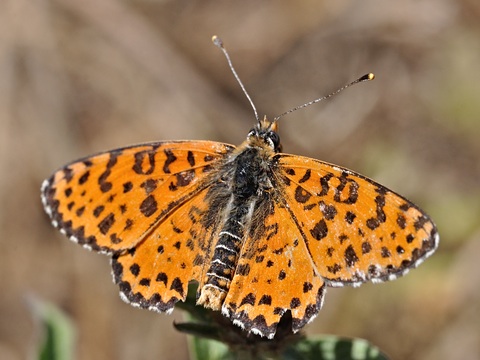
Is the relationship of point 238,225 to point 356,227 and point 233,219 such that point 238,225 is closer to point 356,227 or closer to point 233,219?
point 233,219

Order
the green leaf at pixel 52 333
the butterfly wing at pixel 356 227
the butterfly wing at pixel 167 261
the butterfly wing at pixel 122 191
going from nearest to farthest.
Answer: the butterfly wing at pixel 356 227
the butterfly wing at pixel 167 261
the butterfly wing at pixel 122 191
the green leaf at pixel 52 333

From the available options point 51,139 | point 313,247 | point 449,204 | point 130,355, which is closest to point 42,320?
point 313,247

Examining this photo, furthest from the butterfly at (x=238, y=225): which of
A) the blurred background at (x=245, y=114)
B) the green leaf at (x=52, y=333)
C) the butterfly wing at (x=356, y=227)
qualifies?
the blurred background at (x=245, y=114)

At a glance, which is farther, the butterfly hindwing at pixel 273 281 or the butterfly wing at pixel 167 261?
the butterfly wing at pixel 167 261

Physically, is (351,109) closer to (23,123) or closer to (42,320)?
(23,123)

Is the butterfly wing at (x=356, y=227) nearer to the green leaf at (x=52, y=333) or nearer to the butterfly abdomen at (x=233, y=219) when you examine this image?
the butterfly abdomen at (x=233, y=219)

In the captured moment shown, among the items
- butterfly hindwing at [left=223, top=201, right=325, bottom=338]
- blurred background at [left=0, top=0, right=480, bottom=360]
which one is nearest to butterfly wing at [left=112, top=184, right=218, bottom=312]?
butterfly hindwing at [left=223, top=201, right=325, bottom=338]

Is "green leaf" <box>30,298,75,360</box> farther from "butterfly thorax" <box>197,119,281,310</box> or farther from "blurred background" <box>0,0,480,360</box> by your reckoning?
"blurred background" <box>0,0,480,360</box>

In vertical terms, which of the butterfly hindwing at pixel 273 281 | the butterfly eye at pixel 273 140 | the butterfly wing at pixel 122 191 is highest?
the butterfly eye at pixel 273 140
